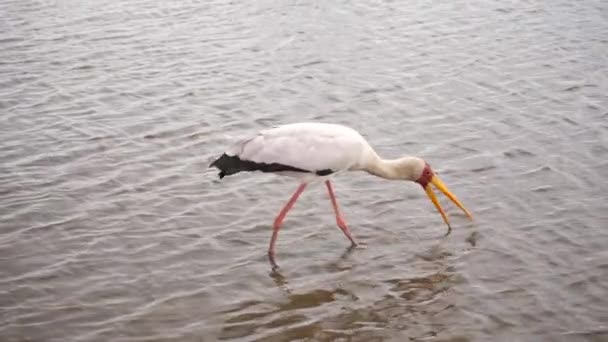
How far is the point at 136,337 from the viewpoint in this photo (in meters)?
6.10

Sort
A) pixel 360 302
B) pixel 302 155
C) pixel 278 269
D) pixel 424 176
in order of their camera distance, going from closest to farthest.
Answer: pixel 360 302, pixel 278 269, pixel 302 155, pixel 424 176

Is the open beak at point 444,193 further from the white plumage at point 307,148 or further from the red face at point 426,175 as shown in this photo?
the white plumage at point 307,148

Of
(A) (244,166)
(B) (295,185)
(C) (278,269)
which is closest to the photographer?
(C) (278,269)

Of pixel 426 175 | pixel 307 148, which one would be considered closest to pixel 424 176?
pixel 426 175

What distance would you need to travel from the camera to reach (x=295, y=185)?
29.0 feet

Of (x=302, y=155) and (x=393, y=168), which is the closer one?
(x=302, y=155)

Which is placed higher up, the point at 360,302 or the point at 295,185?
the point at 295,185

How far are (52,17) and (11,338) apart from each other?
961cm

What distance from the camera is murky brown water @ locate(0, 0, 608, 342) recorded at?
21.2 ft

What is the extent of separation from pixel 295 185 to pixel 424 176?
155 centimetres

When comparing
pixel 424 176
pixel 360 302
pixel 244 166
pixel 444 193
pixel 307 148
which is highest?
pixel 307 148

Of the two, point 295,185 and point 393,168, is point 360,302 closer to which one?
point 393,168

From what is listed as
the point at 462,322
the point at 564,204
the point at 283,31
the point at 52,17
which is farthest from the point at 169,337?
the point at 52,17

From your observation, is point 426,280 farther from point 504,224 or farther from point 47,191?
point 47,191
